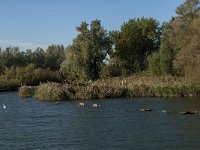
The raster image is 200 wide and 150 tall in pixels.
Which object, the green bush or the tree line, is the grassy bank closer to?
the green bush

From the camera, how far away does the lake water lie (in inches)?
990

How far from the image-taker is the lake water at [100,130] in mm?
25156

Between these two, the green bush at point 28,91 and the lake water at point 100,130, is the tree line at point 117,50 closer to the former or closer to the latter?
the green bush at point 28,91

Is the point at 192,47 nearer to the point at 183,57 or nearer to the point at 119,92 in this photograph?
the point at 183,57

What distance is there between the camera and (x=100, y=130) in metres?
30.9

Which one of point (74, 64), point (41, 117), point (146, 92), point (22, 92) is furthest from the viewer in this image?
point (74, 64)

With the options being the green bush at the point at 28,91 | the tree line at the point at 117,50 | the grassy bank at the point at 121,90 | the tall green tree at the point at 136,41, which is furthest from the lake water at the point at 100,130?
the tall green tree at the point at 136,41

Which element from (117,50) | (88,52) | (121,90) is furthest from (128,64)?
(121,90)

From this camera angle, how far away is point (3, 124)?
36281 mm

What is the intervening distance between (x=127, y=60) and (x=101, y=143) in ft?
245

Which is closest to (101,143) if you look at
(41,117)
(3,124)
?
(3,124)

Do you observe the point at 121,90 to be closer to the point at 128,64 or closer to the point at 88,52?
the point at 88,52

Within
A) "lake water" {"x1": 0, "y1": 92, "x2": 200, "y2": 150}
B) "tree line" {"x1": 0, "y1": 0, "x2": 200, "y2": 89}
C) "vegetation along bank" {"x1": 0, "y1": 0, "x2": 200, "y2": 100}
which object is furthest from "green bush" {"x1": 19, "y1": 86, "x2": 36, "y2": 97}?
"lake water" {"x1": 0, "y1": 92, "x2": 200, "y2": 150}

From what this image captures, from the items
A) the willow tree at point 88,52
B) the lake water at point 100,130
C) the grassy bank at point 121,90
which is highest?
the willow tree at point 88,52
